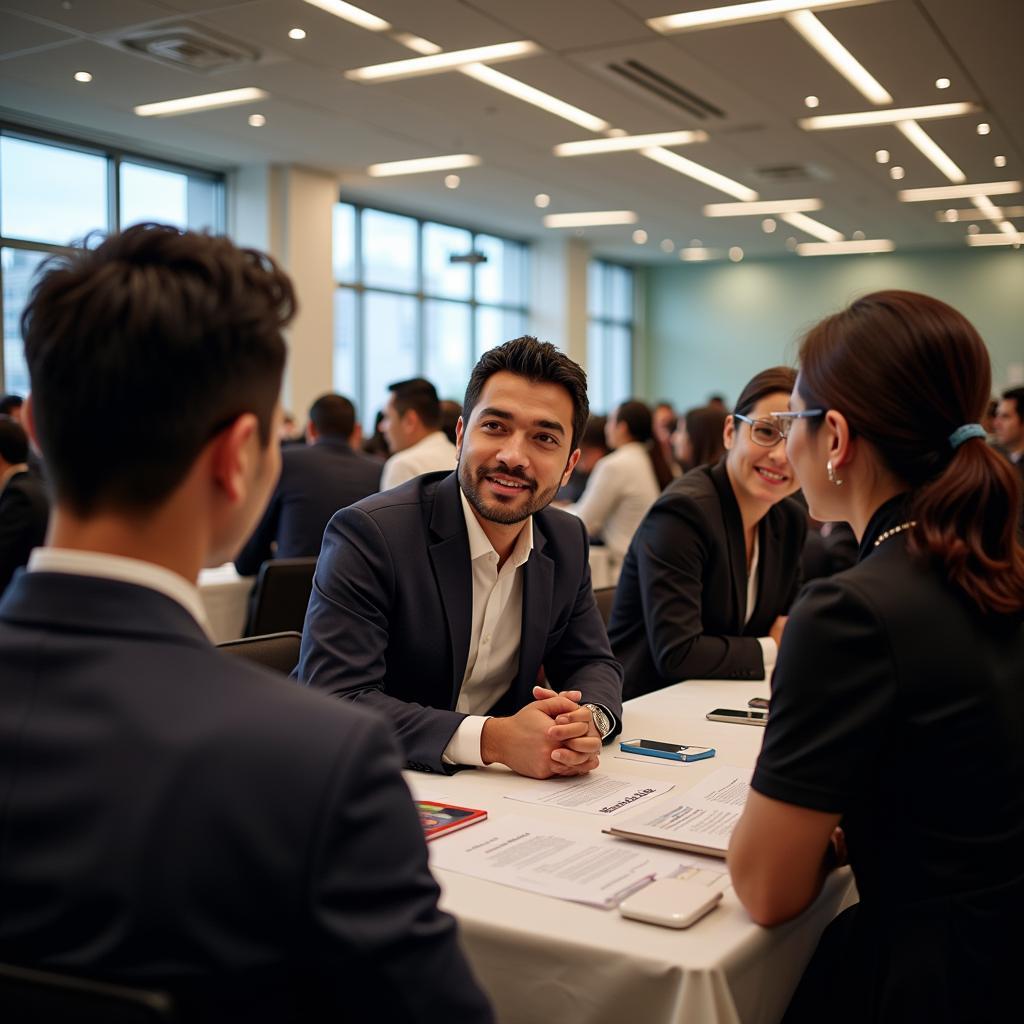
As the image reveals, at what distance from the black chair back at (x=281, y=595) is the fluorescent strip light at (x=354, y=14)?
151 inches

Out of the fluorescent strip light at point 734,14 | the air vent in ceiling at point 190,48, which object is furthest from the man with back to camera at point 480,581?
the air vent in ceiling at point 190,48

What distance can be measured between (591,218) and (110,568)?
43.6ft

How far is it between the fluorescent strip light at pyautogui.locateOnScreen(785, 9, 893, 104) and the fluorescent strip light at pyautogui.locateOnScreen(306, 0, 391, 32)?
2.45 m

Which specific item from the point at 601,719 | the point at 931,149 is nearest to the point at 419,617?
the point at 601,719

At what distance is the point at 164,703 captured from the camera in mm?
856

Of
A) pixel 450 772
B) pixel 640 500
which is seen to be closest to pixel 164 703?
pixel 450 772

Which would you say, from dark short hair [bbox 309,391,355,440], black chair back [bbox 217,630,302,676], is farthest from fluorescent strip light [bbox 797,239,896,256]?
black chair back [bbox 217,630,302,676]

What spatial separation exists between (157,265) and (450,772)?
121 cm

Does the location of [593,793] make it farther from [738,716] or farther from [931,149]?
[931,149]

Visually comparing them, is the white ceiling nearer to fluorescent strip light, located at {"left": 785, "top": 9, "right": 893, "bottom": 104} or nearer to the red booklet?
fluorescent strip light, located at {"left": 785, "top": 9, "right": 893, "bottom": 104}

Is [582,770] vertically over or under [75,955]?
under

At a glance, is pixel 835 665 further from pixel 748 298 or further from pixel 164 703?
pixel 748 298

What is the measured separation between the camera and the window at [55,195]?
880cm

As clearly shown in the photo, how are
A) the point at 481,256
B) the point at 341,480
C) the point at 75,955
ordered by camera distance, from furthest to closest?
1. the point at 481,256
2. the point at 341,480
3. the point at 75,955
